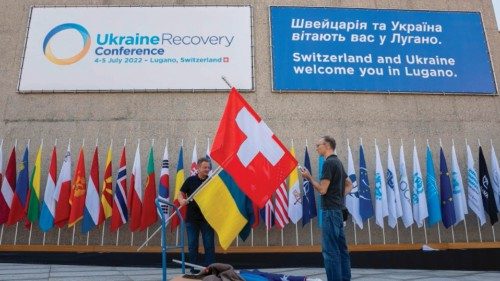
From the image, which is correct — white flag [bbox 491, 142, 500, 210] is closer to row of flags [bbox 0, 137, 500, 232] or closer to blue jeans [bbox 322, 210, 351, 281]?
row of flags [bbox 0, 137, 500, 232]

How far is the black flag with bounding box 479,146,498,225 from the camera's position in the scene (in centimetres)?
553

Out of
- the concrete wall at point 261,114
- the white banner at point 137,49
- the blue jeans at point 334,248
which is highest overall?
the white banner at point 137,49

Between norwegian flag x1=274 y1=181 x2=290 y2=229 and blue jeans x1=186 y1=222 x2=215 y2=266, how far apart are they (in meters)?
1.56

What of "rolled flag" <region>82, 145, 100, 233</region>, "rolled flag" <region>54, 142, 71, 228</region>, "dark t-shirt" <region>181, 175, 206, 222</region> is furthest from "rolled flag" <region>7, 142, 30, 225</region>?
"dark t-shirt" <region>181, 175, 206, 222</region>

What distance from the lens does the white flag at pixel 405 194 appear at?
5512 millimetres

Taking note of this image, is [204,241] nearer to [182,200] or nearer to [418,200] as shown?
[182,200]

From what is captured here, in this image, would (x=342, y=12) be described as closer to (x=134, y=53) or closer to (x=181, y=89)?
(x=181, y=89)

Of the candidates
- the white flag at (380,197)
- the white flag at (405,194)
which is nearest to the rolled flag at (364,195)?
the white flag at (380,197)

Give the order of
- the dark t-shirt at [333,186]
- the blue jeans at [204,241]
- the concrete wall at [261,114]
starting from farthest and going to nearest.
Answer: the concrete wall at [261,114] < the blue jeans at [204,241] < the dark t-shirt at [333,186]

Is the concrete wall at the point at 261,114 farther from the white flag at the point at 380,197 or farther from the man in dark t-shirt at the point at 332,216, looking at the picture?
the man in dark t-shirt at the point at 332,216

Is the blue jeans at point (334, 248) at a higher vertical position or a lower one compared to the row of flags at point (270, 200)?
lower

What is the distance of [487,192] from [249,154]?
449cm

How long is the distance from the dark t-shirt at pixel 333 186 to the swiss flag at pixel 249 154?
28 cm

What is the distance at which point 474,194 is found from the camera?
5.67m
